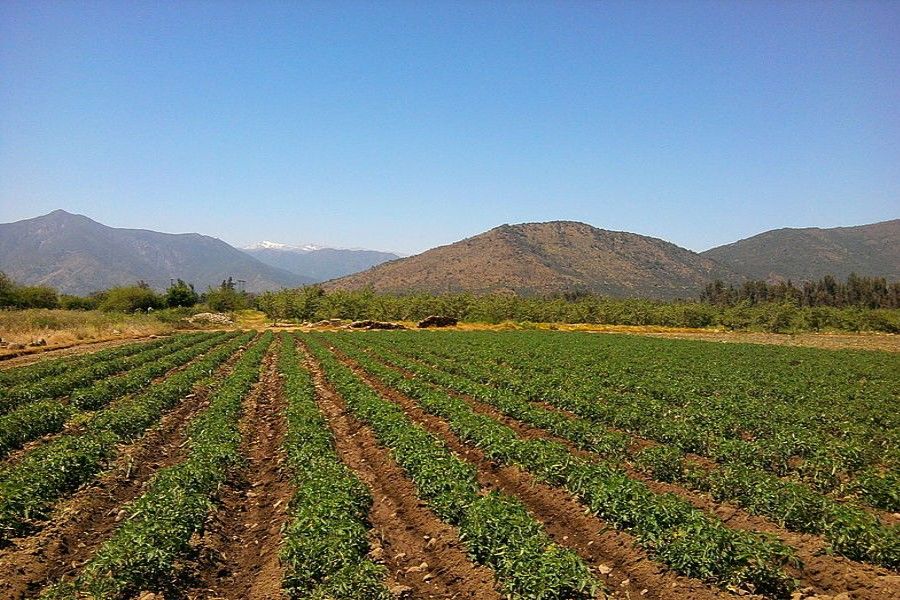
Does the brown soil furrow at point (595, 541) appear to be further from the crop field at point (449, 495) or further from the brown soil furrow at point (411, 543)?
the brown soil furrow at point (411, 543)

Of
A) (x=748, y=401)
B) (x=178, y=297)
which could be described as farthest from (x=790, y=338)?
(x=178, y=297)

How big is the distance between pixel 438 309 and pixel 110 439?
273ft

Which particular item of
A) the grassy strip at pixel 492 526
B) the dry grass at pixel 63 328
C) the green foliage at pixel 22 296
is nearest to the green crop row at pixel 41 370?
the dry grass at pixel 63 328

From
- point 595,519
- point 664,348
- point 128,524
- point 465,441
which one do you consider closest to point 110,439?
point 128,524

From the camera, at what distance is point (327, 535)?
7.81m

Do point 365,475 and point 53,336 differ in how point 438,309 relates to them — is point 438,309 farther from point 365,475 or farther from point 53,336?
point 365,475

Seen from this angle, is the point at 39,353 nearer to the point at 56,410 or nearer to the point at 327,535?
the point at 56,410

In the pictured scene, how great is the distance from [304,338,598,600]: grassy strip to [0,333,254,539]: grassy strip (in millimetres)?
7184

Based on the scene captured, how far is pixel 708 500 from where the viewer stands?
1020cm

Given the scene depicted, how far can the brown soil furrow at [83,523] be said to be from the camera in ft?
25.1

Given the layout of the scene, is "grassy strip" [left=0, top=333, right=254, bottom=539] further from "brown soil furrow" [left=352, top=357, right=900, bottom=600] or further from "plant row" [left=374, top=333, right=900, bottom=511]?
"plant row" [left=374, top=333, right=900, bottom=511]

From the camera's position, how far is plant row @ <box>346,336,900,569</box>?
7.65m

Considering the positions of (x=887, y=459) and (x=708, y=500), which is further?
(x=887, y=459)

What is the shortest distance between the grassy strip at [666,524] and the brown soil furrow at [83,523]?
8.50 m
